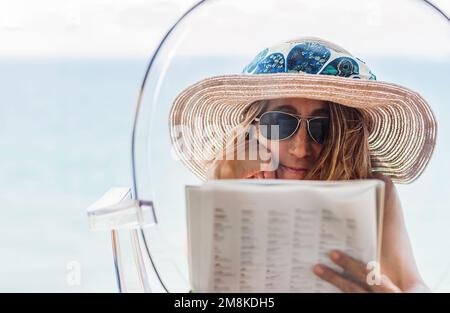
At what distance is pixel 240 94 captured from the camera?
3.95 ft

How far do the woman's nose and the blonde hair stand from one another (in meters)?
0.03

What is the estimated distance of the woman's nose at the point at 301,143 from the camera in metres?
1.14

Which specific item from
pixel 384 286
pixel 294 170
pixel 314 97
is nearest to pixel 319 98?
pixel 314 97

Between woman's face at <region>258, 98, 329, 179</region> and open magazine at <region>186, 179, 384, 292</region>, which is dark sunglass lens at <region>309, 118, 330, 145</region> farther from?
open magazine at <region>186, 179, 384, 292</region>

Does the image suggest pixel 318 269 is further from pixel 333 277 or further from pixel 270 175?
pixel 270 175

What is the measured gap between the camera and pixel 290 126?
1.13m

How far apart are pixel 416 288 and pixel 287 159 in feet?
1.10

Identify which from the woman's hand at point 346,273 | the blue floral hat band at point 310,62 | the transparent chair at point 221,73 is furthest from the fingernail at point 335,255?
the blue floral hat band at point 310,62

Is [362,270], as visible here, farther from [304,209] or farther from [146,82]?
[146,82]

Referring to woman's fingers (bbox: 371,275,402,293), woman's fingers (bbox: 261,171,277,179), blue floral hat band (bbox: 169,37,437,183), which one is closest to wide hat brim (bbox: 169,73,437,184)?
blue floral hat band (bbox: 169,37,437,183)

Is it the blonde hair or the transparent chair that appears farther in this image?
the blonde hair

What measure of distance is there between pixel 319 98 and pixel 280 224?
468mm

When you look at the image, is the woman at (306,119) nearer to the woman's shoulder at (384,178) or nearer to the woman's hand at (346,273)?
the woman's shoulder at (384,178)

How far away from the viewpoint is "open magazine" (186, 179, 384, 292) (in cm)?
74
